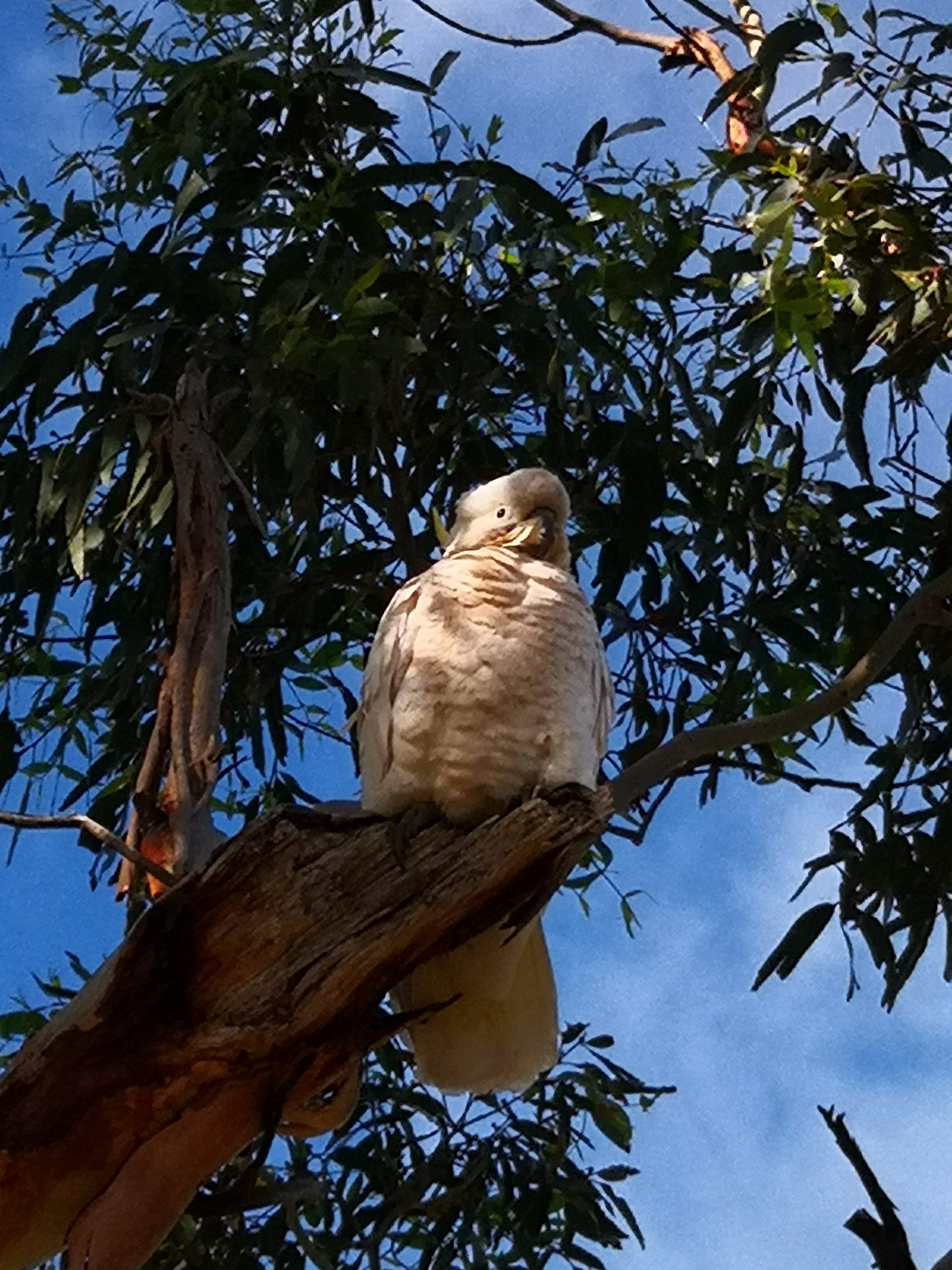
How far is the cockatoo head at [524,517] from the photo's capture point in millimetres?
2008

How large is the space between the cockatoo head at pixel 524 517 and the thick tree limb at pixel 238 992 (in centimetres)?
41

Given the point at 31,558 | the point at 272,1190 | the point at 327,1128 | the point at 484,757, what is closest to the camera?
the point at 484,757

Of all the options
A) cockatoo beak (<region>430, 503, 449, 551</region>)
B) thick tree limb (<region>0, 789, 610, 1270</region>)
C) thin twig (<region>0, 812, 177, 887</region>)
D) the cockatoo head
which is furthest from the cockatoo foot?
cockatoo beak (<region>430, 503, 449, 551</region>)

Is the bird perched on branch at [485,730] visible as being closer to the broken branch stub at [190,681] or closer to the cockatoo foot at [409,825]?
the cockatoo foot at [409,825]

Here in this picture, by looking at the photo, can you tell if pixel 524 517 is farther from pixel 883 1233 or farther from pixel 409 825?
pixel 883 1233

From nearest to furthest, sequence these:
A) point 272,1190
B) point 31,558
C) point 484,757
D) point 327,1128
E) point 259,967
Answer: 1. point 259,967
2. point 484,757
3. point 327,1128
4. point 272,1190
5. point 31,558

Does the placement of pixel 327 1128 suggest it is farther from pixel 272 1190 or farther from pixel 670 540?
pixel 670 540

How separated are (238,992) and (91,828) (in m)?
0.21

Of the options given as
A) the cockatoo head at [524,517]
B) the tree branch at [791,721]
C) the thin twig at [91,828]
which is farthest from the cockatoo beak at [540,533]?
the thin twig at [91,828]

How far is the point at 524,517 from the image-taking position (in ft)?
6.66

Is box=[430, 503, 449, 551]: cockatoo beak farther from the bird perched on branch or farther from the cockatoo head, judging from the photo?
the bird perched on branch

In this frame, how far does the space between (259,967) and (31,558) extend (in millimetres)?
1007

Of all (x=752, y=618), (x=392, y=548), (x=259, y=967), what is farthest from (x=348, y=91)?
(x=259, y=967)

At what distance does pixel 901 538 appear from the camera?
8.35 ft
